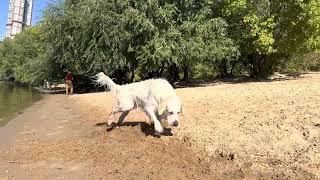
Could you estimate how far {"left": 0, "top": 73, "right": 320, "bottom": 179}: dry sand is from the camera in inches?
320

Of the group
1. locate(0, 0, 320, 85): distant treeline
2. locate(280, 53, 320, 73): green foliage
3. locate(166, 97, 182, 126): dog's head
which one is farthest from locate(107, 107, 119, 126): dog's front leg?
locate(280, 53, 320, 73): green foliage

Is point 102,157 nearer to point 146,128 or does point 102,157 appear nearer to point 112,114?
point 146,128

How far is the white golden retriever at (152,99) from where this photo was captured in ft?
35.2

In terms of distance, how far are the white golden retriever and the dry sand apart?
50 cm

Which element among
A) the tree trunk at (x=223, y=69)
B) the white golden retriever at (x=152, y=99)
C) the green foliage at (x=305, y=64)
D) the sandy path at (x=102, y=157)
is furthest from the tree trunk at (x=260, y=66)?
the white golden retriever at (x=152, y=99)

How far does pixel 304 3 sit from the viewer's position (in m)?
27.0

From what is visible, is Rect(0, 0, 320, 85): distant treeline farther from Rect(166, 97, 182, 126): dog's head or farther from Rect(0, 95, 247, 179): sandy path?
Rect(166, 97, 182, 126): dog's head

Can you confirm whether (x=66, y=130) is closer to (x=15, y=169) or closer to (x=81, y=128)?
(x=81, y=128)

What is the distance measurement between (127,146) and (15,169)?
251 cm

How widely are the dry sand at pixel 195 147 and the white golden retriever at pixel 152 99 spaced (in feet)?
1.63

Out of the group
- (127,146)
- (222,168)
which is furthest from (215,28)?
(222,168)

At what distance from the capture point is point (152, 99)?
11.2 meters

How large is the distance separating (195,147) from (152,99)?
70.1 inches

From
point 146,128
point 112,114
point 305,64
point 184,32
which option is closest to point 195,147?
point 146,128
